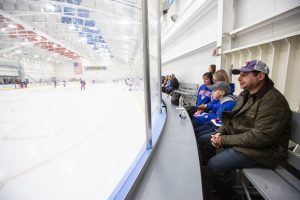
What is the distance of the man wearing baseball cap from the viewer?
116 centimetres

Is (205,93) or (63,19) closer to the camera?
(205,93)

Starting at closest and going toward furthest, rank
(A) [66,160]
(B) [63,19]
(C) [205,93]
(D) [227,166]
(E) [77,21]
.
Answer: (D) [227,166] → (A) [66,160] → (C) [205,93] → (B) [63,19] → (E) [77,21]

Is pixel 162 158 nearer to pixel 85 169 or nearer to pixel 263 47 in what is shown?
pixel 85 169

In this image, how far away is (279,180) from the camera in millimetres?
1078

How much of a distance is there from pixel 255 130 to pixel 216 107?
3.71 ft

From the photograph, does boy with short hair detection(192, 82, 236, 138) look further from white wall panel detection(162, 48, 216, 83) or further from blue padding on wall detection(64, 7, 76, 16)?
blue padding on wall detection(64, 7, 76, 16)

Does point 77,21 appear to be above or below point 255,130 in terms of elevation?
above

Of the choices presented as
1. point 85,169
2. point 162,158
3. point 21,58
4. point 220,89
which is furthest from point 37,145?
point 21,58

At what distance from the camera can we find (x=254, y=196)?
5.08 ft

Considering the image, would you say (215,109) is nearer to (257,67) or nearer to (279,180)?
(257,67)

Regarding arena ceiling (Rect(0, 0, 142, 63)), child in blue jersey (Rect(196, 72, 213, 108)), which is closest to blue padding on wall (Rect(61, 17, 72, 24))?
arena ceiling (Rect(0, 0, 142, 63))

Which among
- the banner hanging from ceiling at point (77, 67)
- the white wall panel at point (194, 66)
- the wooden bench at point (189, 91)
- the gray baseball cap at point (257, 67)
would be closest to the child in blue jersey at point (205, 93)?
the gray baseball cap at point (257, 67)

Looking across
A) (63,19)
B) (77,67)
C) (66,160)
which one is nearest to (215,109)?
(66,160)

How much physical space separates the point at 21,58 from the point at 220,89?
32136 mm
